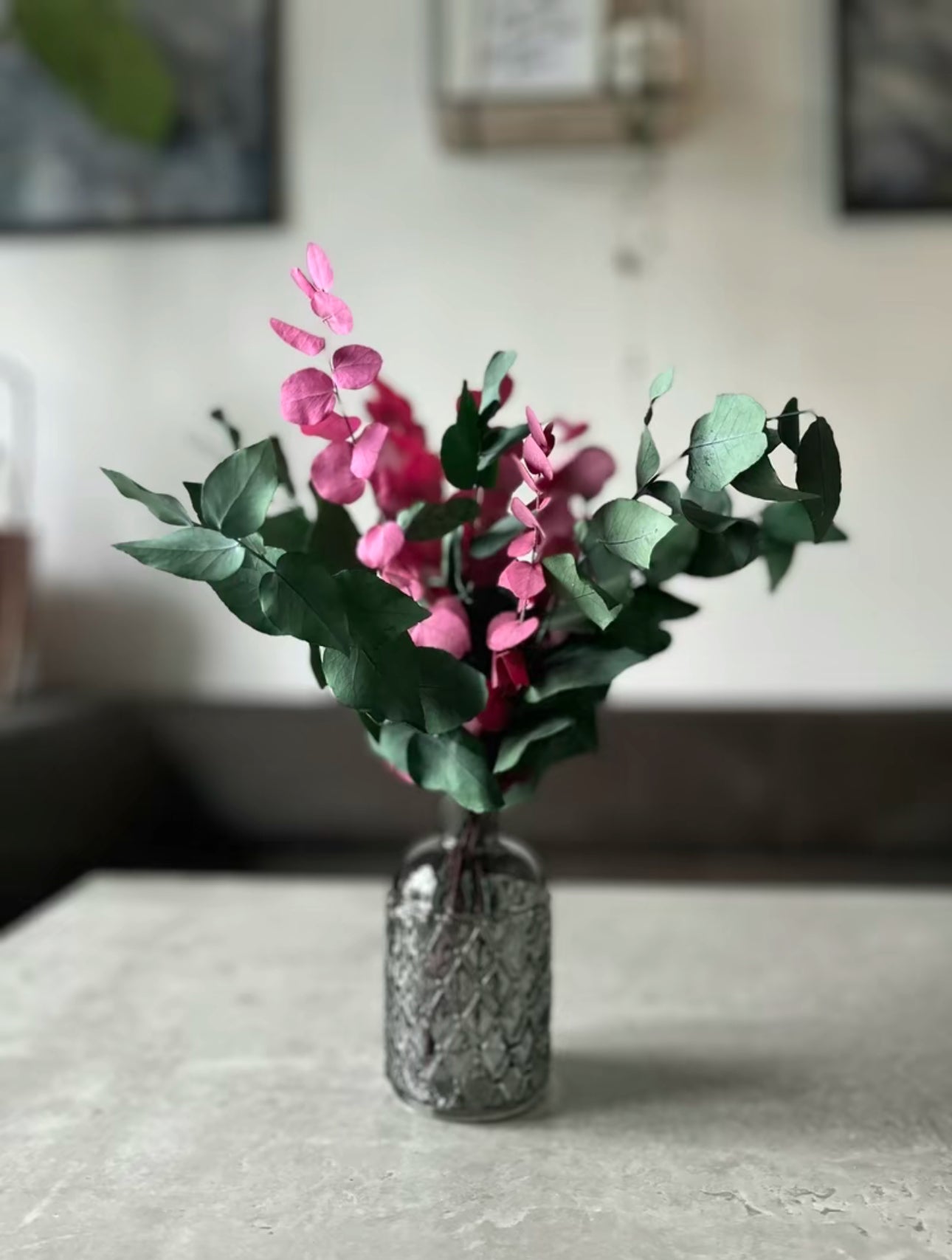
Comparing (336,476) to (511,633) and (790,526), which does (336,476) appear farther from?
(790,526)

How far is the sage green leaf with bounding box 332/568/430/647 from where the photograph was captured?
660 mm

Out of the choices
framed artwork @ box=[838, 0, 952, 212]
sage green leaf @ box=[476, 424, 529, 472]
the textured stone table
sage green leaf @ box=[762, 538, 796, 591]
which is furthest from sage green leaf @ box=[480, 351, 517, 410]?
framed artwork @ box=[838, 0, 952, 212]

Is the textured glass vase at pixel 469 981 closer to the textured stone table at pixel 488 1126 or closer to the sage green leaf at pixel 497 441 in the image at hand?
the textured stone table at pixel 488 1126

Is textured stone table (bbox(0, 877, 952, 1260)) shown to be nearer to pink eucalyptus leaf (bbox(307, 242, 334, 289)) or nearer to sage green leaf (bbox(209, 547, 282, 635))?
sage green leaf (bbox(209, 547, 282, 635))

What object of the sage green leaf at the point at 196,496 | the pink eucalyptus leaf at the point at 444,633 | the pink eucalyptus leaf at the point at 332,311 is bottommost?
the pink eucalyptus leaf at the point at 444,633

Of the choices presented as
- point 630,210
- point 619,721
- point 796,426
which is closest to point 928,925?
point 796,426

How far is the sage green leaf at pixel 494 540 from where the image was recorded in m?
0.80

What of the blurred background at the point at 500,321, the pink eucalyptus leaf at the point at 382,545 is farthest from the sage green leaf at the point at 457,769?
the blurred background at the point at 500,321

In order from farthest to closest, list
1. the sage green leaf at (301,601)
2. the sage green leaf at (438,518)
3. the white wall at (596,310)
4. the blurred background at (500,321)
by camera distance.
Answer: the white wall at (596,310) < the blurred background at (500,321) < the sage green leaf at (438,518) < the sage green leaf at (301,601)

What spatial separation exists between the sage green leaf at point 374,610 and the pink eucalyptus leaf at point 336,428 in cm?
11

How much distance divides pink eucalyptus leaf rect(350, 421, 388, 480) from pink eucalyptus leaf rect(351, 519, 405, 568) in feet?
0.13

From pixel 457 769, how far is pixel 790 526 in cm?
29

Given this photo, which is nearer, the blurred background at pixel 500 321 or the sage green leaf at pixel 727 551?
the sage green leaf at pixel 727 551

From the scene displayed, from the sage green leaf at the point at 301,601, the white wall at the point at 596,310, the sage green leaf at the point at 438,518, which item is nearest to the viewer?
the sage green leaf at the point at 301,601
